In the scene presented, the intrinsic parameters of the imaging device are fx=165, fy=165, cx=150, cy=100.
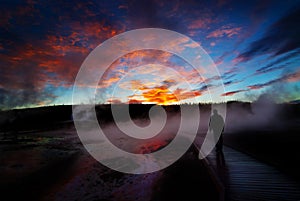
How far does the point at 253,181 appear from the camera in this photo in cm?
593

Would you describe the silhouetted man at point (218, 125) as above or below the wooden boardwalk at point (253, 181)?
above

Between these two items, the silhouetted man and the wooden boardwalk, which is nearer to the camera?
the wooden boardwalk

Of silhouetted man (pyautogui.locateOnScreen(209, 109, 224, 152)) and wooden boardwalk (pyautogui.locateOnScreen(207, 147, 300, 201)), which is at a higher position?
silhouetted man (pyautogui.locateOnScreen(209, 109, 224, 152))

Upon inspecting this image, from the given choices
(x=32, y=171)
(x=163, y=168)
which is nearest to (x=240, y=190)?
(x=163, y=168)

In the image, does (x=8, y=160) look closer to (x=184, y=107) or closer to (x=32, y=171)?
(x=32, y=171)

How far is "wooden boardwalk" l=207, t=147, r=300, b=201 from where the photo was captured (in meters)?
4.97

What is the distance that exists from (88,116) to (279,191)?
3714 inches

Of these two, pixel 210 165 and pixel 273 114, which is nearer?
pixel 210 165

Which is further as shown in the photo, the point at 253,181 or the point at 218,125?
the point at 218,125

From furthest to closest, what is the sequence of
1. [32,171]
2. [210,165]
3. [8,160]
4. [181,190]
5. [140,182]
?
[8,160] < [32,171] < [140,182] < [210,165] < [181,190]

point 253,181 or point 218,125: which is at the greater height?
point 218,125

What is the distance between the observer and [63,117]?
8731cm

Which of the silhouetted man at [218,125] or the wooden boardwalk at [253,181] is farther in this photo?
the silhouetted man at [218,125]

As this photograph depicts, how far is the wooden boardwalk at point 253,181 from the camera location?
497cm
